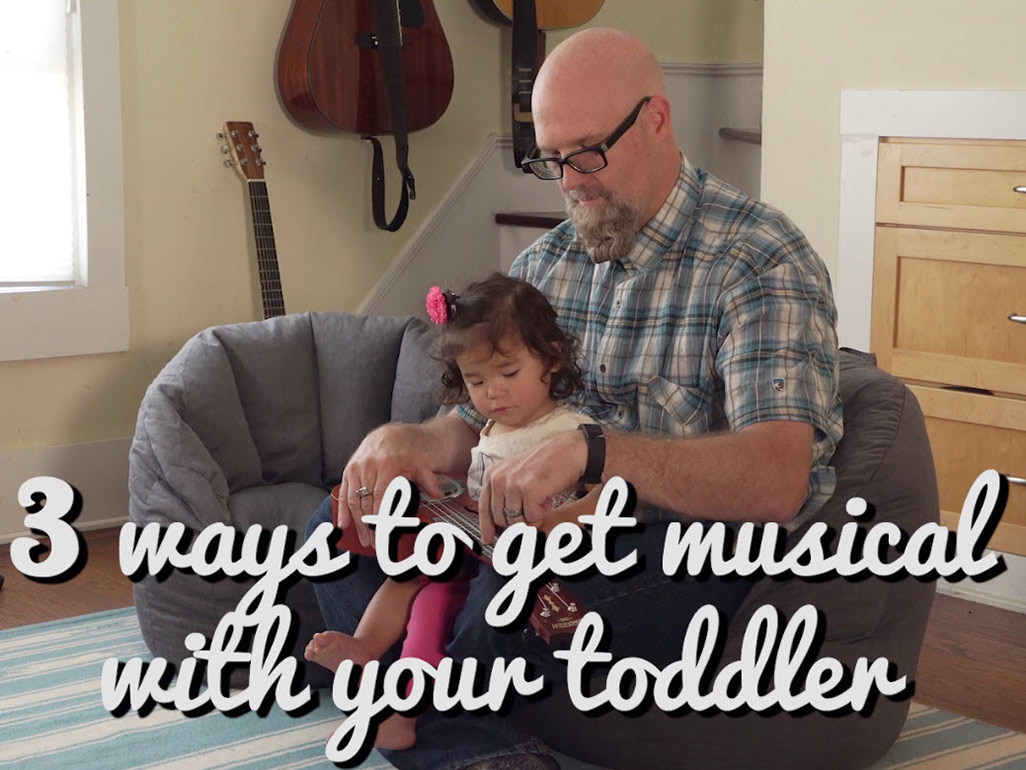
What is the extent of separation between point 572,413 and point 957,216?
118 cm

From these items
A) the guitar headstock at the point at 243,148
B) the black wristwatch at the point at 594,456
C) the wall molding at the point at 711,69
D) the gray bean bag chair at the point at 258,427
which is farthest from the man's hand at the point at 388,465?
the wall molding at the point at 711,69

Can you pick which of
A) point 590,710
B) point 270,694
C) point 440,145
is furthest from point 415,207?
point 590,710

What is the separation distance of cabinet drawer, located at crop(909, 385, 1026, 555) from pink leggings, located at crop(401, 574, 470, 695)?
132 centimetres

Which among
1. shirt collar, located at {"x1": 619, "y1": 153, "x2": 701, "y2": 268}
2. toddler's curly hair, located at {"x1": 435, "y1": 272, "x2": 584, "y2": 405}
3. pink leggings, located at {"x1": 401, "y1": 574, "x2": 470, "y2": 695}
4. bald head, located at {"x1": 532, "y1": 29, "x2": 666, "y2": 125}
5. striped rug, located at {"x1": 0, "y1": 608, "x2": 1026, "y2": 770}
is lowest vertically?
striped rug, located at {"x1": 0, "y1": 608, "x2": 1026, "y2": 770}

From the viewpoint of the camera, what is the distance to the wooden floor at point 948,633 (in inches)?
93.6

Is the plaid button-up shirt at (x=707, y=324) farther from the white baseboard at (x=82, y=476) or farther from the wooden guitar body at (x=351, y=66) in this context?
the white baseboard at (x=82, y=476)

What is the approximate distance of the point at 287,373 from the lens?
3.01 metres

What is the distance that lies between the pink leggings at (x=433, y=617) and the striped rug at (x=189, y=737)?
275mm

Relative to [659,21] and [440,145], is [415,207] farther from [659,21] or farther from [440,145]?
[659,21]

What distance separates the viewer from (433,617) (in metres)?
1.95

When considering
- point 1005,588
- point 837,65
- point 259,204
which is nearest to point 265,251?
point 259,204

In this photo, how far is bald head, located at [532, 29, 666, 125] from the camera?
76.8 inches

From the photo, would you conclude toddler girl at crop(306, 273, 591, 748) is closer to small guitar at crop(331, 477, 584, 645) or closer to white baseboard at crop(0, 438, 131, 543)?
small guitar at crop(331, 477, 584, 645)

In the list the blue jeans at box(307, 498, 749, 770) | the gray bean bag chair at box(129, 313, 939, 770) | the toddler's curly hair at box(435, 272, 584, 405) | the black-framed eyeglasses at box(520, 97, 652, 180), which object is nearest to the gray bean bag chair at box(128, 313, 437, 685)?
the gray bean bag chair at box(129, 313, 939, 770)
